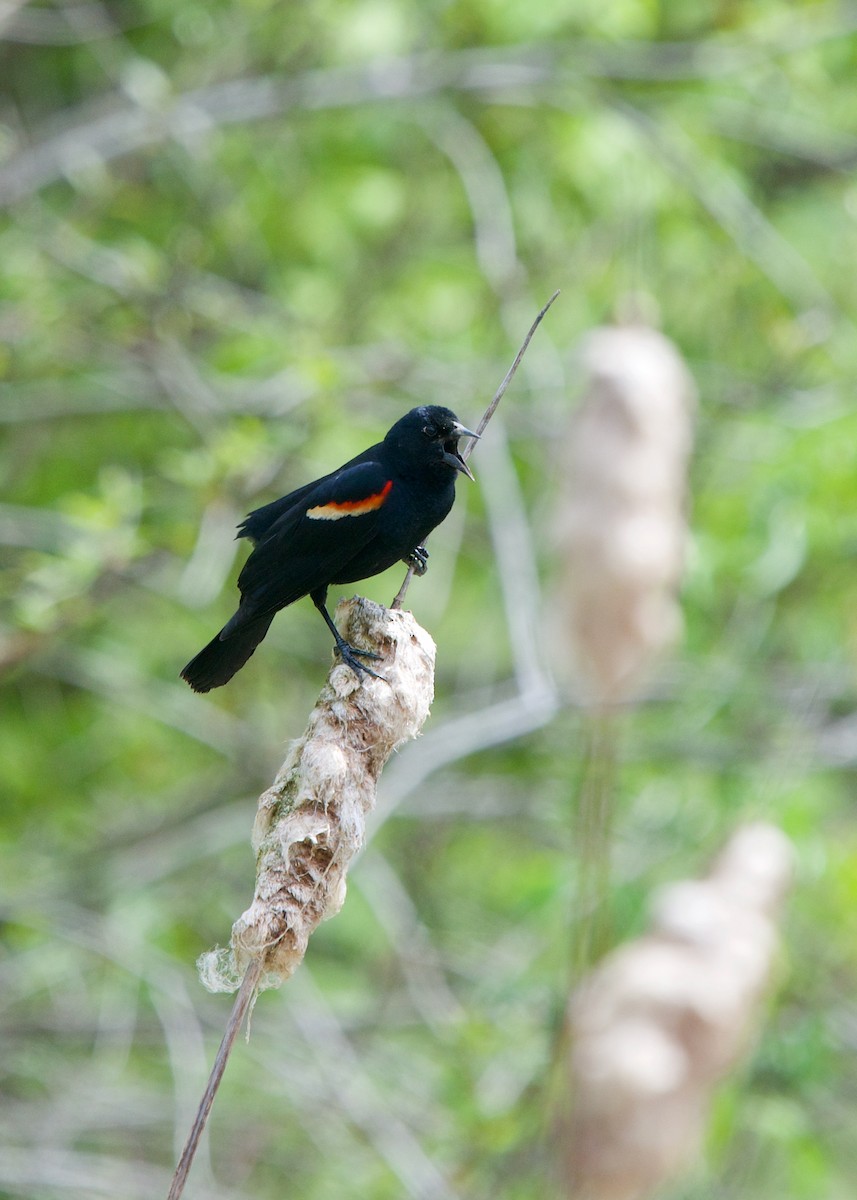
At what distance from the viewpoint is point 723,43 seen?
4.86m

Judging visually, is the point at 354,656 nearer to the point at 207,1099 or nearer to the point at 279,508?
the point at 279,508

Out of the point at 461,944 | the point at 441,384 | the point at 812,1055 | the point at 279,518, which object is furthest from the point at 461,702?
the point at 279,518

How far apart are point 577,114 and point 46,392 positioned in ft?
7.59

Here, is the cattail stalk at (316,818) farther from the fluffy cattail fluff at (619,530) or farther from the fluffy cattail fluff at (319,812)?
the fluffy cattail fluff at (619,530)

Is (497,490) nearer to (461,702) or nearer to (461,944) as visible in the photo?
(461,702)

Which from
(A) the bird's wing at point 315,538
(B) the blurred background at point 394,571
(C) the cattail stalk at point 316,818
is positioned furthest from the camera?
(B) the blurred background at point 394,571

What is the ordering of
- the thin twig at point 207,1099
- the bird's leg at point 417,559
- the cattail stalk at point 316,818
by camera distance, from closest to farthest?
1. the thin twig at point 207,1099
2. the cattail stalk at point 316,818
3. the bird's leg at point 417,559

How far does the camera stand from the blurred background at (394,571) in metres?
4.03

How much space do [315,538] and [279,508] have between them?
23cm

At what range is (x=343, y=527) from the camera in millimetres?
2227

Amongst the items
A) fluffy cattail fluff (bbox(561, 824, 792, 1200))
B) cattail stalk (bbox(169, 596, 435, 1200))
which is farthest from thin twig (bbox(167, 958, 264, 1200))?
fluffy cattail fluff (bbox(561, 824, 792, 1200))

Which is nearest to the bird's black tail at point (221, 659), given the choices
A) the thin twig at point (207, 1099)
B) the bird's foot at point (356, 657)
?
the bird's foot at point (356, 657)

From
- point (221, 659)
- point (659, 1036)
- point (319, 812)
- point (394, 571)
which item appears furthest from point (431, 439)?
point (394, 571)

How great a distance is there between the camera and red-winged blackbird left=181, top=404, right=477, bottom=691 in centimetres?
216
